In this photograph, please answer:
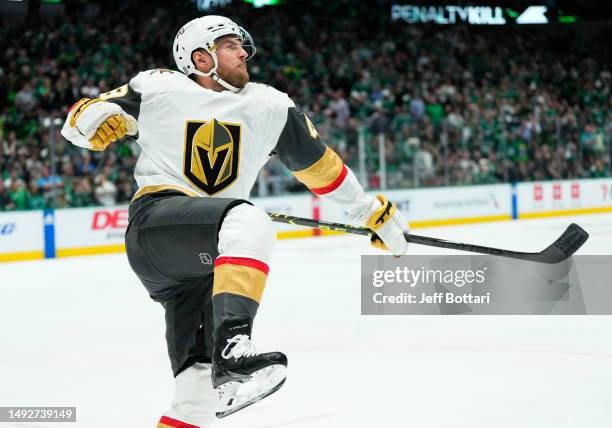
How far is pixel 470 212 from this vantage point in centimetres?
1450

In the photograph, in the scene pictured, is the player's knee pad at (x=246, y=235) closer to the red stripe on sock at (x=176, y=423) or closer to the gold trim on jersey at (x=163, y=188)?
the gold trim on jersey at (x=163, y=188)

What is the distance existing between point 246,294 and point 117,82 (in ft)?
38.5

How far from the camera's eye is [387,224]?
3.16 metres

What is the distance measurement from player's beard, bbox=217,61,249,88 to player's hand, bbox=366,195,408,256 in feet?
1.97

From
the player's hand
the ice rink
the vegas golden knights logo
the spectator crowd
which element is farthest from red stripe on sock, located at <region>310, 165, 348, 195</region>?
the spectator crowd

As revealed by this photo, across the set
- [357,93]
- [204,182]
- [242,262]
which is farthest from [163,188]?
[357,93]

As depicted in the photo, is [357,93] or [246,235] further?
[357,93]

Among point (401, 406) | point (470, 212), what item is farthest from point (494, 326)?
point (470, 212)

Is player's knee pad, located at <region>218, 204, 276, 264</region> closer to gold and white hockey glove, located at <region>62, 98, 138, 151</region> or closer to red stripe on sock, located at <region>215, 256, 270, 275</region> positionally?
red stripe on sock, located at <region>215, 256, 270, 275</region>

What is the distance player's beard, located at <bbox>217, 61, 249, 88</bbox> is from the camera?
9.27ft

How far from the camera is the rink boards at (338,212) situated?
1073 cm

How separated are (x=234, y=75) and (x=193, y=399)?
3.30 feet

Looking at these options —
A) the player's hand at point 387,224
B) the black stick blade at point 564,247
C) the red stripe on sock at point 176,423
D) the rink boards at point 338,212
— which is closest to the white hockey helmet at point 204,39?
the player's hand at point 387,224

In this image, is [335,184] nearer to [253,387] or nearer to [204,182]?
[204,182]
